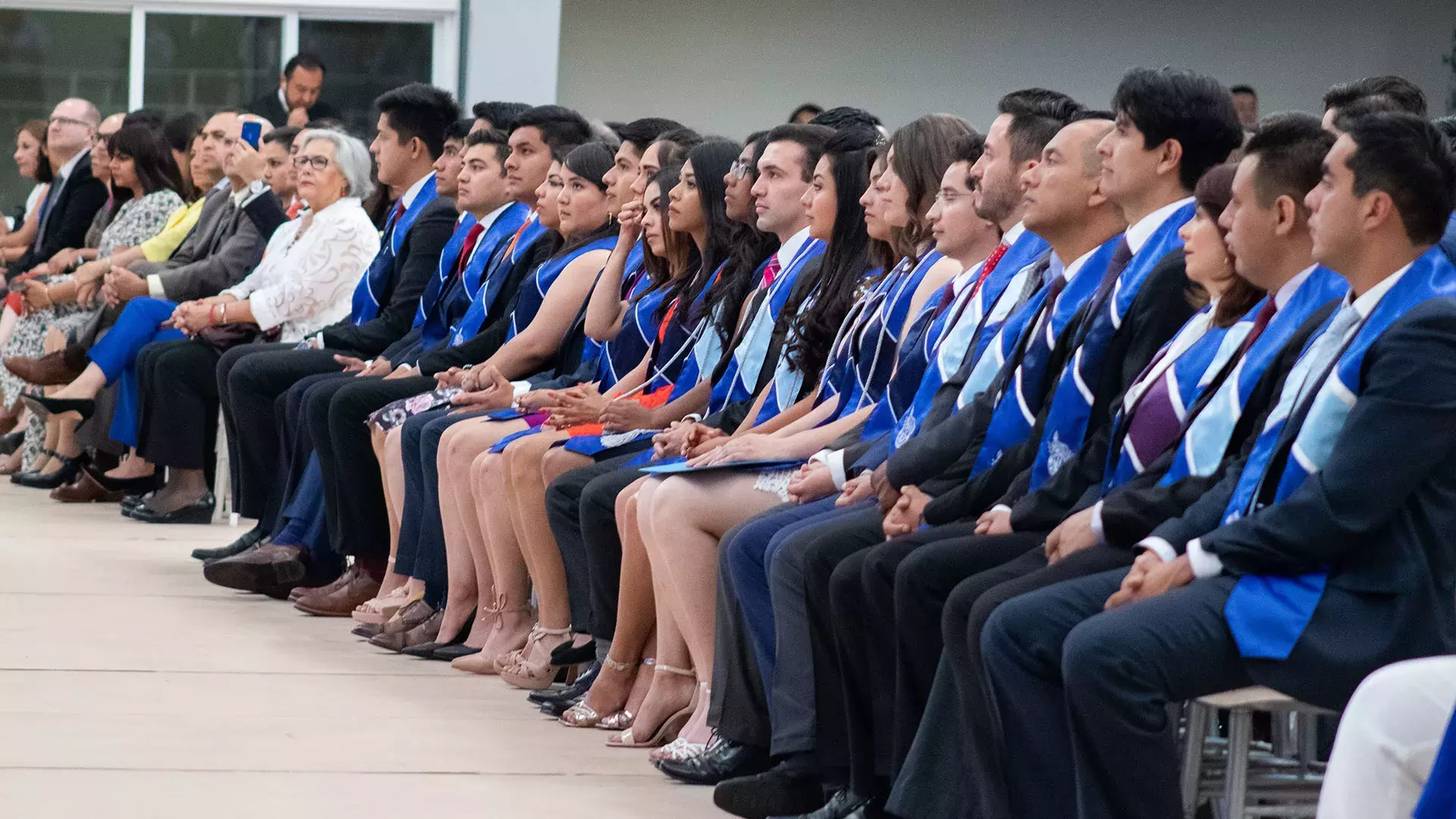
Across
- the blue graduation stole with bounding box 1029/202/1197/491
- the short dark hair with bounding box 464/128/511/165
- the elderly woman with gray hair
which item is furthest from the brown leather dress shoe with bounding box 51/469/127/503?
the blue graduation stole with bounding box 1029/202/1197/491

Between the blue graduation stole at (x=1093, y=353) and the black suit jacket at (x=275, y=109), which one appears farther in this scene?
the black suit jacket at (x=275, y=109)

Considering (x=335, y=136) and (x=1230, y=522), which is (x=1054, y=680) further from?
(x=335, y=136)

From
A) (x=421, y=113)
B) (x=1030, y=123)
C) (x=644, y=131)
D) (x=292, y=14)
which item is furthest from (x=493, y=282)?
(x=292, y=14)

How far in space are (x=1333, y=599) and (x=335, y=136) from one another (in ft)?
14.0

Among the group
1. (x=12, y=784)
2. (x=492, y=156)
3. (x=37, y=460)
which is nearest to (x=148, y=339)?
(x=37, y=460)

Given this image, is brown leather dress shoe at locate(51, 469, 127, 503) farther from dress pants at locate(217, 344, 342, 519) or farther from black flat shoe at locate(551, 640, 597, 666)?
black flat shoe at locate(551, 640, 597, 666)

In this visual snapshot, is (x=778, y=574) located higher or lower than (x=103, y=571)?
higher

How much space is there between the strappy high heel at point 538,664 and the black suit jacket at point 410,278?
162 cm

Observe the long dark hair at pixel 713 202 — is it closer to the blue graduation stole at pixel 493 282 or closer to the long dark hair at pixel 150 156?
the blue graduation stole at pixel 493 282

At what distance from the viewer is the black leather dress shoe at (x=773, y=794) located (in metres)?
3.05

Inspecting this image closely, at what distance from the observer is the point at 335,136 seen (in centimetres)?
595

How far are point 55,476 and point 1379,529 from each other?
605cm

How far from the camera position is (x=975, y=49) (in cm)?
1093

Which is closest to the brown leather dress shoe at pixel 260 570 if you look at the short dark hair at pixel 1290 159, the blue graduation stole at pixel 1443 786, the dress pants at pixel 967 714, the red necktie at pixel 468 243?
the red necktie at pixel 468 243
